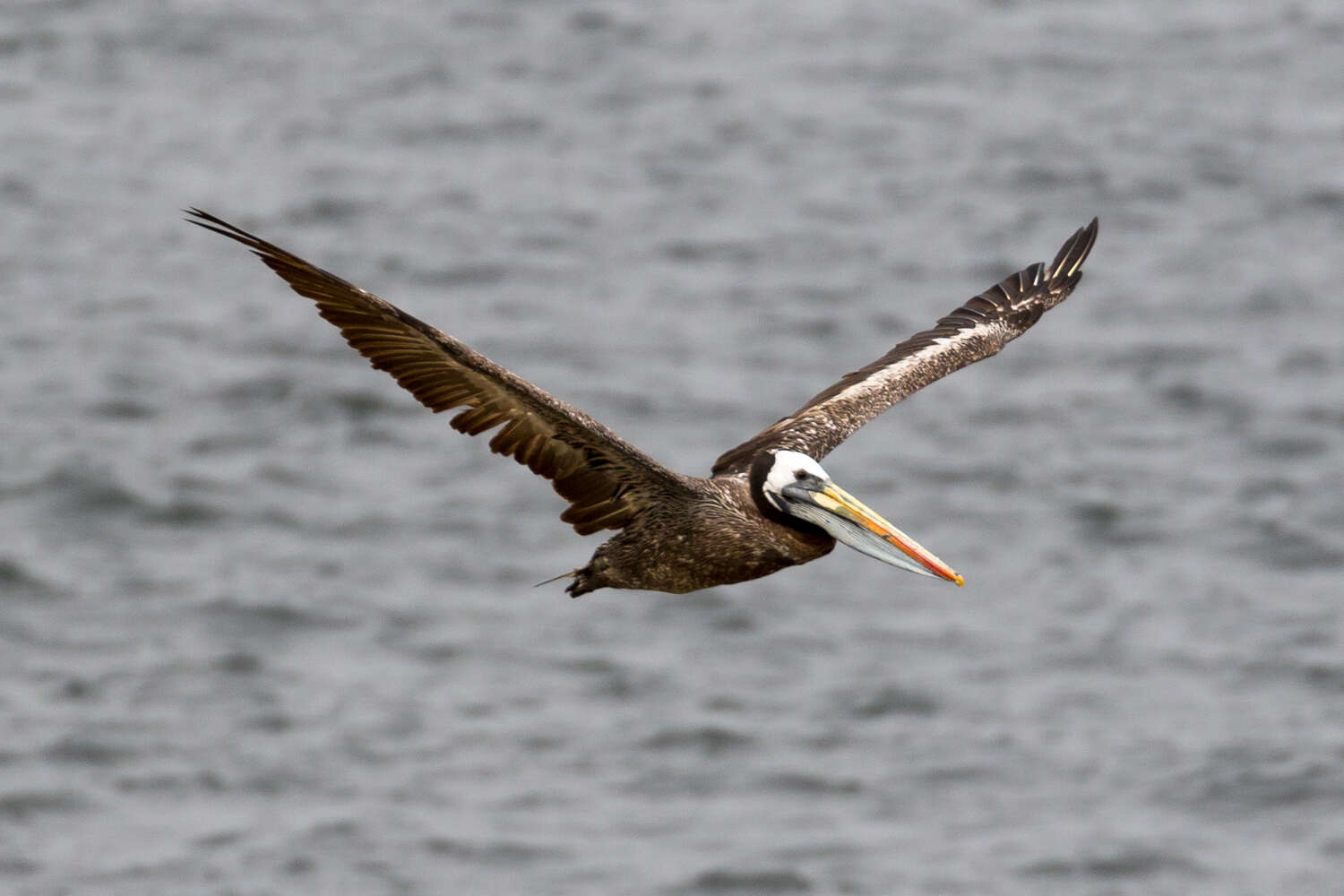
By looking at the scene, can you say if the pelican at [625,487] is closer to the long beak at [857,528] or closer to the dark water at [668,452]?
the long beak at [857,528]

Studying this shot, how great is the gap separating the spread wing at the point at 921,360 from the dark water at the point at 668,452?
626 inches

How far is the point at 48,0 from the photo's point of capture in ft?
168

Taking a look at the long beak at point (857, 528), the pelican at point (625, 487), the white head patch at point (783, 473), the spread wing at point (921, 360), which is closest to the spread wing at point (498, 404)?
the pelican at point (625, 487)

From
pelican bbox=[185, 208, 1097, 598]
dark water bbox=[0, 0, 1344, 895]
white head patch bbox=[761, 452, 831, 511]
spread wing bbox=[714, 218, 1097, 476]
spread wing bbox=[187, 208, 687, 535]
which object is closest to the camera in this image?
spread wing bbox=[187, 208, 687, 535]

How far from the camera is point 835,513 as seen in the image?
48.5ft

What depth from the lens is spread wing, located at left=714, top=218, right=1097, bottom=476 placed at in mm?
17000

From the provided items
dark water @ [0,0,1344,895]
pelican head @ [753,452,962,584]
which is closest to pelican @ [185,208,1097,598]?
pelican head @ [753,452,962,584]

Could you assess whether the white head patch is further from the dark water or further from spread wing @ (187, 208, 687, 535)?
the dark water

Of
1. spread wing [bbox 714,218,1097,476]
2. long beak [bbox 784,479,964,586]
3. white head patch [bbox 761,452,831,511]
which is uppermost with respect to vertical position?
spread wing [bbox 714,218,1097,476]

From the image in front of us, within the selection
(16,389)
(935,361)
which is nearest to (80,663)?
(16,389)

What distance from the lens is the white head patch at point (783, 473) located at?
14953 mm

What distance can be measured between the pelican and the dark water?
20159 mm

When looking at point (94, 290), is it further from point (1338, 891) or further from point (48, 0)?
point (1338, 891)

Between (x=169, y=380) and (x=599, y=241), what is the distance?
8.85 m
